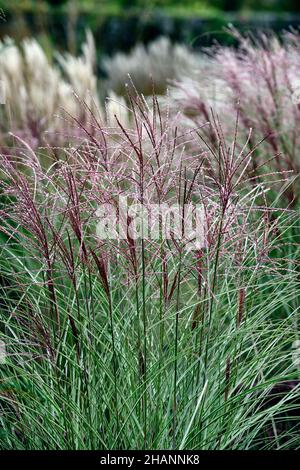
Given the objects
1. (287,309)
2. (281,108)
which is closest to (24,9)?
(281,108)

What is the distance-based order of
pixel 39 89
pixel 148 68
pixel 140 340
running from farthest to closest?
pixel 148 68
pixel 39 89
pixel 140 340

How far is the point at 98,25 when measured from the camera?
10.5m

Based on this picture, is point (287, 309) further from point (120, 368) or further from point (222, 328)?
point (120, 368)

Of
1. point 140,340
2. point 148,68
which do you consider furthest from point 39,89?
point 140,340

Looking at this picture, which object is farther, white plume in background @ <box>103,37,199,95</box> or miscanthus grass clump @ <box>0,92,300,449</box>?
white plume in background @ <box>103,37,199,95</box>

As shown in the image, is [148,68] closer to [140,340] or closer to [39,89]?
[39,89]

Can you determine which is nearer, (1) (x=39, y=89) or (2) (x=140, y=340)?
(2) (x=140, y=340)

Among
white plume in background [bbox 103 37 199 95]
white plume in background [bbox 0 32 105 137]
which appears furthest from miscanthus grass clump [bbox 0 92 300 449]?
white plume in background [bbox 103 37 199 95]

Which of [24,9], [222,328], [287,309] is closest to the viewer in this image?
[222,328]

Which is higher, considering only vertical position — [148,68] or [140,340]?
[148,68]

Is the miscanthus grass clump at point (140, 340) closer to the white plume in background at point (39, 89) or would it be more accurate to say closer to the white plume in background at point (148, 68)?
the white plume in background at point (39, 89)

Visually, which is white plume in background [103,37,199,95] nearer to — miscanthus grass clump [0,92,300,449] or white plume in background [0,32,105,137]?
white plume in background [0,32,105,137]
